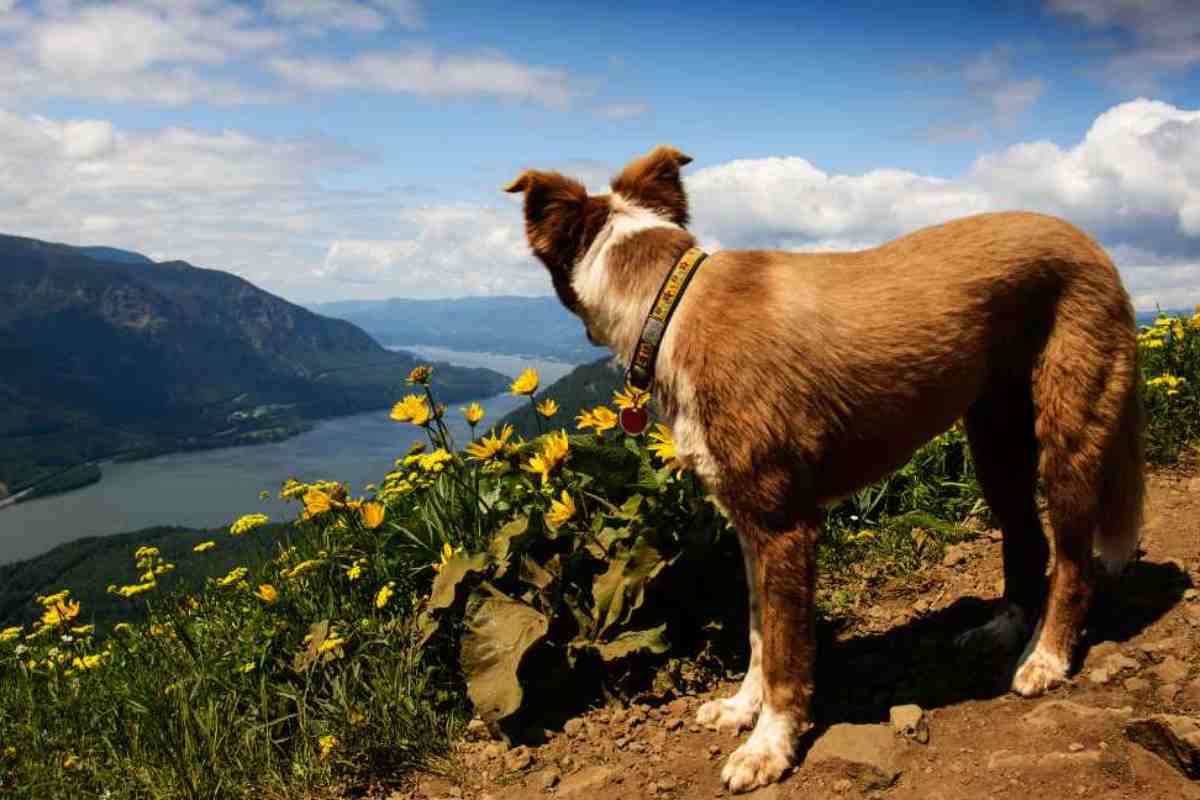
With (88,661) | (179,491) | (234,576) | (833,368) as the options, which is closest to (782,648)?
(833,368)

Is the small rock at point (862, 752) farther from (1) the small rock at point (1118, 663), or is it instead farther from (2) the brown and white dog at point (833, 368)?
(1) the small rock at point (1118, 663)

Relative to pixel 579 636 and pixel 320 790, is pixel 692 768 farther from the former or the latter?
pixel 320 790

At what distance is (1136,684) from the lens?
3404 mm

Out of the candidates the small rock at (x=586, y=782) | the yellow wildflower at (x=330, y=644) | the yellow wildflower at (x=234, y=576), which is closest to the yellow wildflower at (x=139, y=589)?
the yellow wildflower at (x=234, y=576)

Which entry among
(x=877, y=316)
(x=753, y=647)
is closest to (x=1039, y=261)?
(x=877, y=316)

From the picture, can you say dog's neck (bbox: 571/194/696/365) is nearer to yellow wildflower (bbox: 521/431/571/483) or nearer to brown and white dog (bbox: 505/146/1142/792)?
brown and white dog (bbox: 505/146/1142/792)

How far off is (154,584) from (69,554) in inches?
4538

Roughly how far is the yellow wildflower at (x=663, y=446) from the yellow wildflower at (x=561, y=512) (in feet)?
1.74

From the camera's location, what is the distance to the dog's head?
3.60 metres

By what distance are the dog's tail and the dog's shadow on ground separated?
0.37 m

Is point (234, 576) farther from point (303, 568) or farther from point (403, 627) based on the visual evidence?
point (403, 627)

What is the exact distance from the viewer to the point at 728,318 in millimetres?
3326

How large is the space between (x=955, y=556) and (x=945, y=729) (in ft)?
6.43

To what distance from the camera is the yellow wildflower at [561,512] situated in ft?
13.9
